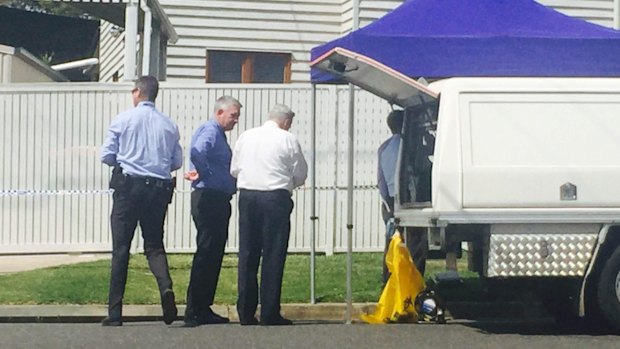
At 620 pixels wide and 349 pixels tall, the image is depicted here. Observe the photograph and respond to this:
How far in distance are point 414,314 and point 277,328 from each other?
1182 millimetres

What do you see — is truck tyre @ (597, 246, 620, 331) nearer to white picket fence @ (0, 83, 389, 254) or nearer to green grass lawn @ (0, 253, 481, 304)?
green grass lawn @ (0, 253, 481, 304)

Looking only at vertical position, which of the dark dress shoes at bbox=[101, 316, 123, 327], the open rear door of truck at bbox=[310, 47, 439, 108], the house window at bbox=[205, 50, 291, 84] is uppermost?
the house window at bbox=[205, 50, 291, 84]

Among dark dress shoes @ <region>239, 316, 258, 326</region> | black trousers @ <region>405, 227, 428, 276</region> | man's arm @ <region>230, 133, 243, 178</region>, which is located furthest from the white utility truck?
dark dress shoes @ <region>239, 316, 258, 326</region>

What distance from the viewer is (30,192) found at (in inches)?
607

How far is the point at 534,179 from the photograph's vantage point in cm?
965

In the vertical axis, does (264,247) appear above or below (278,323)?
above

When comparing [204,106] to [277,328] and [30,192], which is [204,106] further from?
[277,328]

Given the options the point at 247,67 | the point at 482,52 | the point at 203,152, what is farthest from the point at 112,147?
the point at 247,67

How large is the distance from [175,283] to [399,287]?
2.82 meters

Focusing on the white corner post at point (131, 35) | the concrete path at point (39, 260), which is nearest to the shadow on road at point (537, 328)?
the concrete path at point (39, 260)

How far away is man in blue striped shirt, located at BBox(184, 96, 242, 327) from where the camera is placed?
1054 cm

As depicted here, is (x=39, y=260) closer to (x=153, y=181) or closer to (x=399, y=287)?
(x=153, y=181)

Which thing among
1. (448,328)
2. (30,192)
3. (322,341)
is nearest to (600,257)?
(448,328)

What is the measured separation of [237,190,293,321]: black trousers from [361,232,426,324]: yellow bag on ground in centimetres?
89
